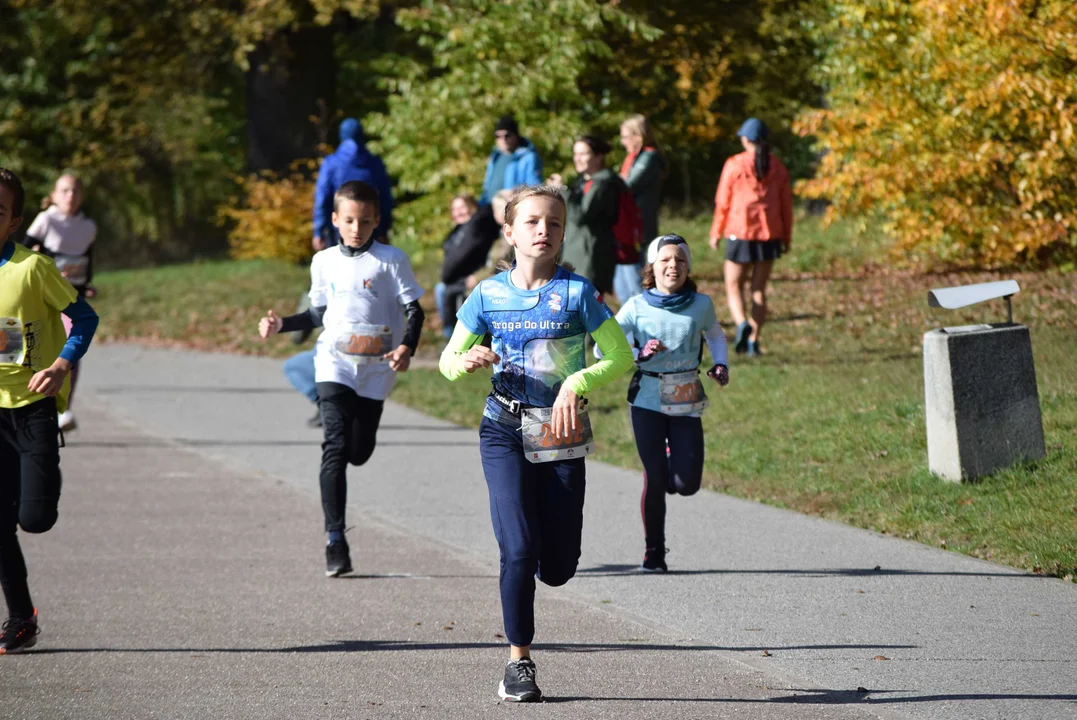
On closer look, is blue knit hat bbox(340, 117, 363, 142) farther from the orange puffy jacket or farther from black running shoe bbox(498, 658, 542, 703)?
black running shoe bbox(498, 658, 542, 703)

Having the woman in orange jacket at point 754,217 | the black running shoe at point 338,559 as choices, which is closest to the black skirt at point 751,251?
the woman in orange jacket at point 754,217

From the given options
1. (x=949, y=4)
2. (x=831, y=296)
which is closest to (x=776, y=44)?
(x=831, y=296)

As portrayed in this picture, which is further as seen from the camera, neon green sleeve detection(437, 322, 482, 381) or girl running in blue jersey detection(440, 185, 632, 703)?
neon green sleeve detection(437, 322, 482, 381)

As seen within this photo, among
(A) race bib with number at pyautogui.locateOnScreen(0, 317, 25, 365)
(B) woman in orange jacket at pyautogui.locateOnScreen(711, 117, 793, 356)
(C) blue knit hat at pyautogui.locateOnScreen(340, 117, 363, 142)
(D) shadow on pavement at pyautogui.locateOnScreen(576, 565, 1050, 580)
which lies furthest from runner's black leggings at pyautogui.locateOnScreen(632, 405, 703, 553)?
(C) blue knit hat at pyautogui.locateOnScreen(340, 117, 363, 142)

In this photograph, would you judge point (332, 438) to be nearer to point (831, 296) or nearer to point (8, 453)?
point (8, 453)

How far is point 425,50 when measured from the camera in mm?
32312

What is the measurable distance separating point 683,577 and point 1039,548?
5.35 ft

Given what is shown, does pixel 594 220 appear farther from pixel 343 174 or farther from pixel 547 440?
pixel 547 440

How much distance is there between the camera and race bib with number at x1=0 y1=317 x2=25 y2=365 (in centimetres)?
585

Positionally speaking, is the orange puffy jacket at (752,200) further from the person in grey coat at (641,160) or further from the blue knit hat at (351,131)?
the blue knit hat at (351,131)

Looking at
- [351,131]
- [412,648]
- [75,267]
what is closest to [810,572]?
[412,648]

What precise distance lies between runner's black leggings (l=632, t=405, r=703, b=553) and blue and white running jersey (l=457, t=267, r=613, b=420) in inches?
68.8

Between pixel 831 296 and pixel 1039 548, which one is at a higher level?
pixel 831 296

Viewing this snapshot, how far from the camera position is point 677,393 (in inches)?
269
